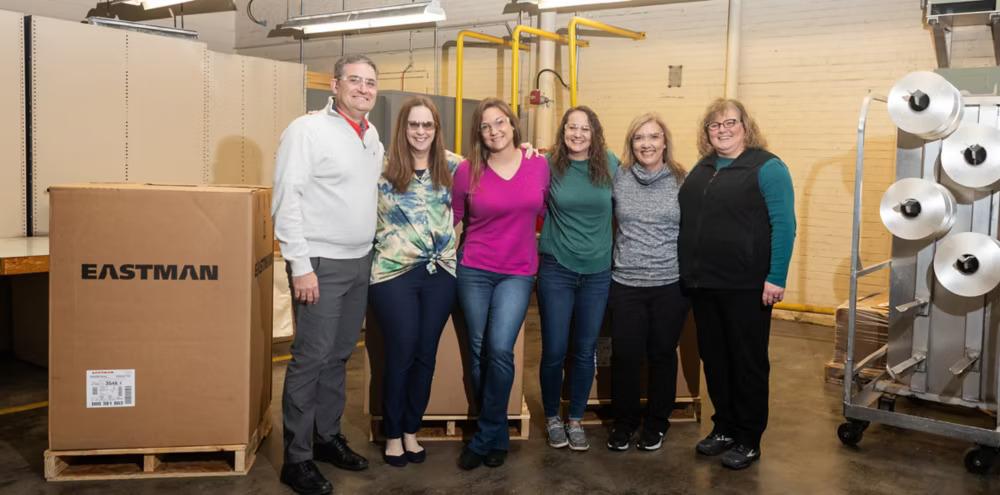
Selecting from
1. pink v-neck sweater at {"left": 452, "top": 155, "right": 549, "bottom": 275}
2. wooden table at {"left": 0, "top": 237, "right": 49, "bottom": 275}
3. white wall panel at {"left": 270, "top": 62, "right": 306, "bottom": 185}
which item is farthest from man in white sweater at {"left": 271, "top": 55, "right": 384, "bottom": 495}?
white wall panel at {"left": 270, "top": 62, "right": 306, "bottom": 185}

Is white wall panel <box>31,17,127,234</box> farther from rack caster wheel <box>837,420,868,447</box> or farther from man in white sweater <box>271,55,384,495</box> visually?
rack caster wheel <box>837,420,868,447</box>

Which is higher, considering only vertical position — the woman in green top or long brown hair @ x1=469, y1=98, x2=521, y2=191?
long brown hair @ x1=469, y1=98, x2=521, y2=191

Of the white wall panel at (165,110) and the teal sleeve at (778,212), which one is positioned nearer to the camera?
the teal sleeve at (778,212)

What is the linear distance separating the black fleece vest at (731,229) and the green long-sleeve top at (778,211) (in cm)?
3

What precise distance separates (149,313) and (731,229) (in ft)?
7.75

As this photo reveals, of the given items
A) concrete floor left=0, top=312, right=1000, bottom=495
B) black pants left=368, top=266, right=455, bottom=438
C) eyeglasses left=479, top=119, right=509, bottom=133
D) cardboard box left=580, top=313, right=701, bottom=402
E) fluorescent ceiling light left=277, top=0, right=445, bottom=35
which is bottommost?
concrete floor left=0, top=312, right=1000, bottom=495

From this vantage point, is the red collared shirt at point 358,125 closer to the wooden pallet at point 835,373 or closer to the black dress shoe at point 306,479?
the black dress shoe at point 306,479

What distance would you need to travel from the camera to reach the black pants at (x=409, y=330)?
10.2 ft

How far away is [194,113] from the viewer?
20.3ft

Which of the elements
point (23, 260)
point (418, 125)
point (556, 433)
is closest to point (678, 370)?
point (556, 433)

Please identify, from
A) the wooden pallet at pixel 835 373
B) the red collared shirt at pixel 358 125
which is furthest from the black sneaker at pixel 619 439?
the wooden pallet at pixel 835 373

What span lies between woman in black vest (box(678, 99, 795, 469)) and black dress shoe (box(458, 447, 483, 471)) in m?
1.09

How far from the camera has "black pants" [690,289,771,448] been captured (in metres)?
3.28

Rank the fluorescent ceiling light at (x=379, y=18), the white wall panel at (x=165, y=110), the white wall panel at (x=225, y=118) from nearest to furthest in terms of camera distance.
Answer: the white wall panel at (x=165, y=110)
the white wall panel at (x=225, y=118)
the fluorescent ceiling light at (x=379, y=18)
